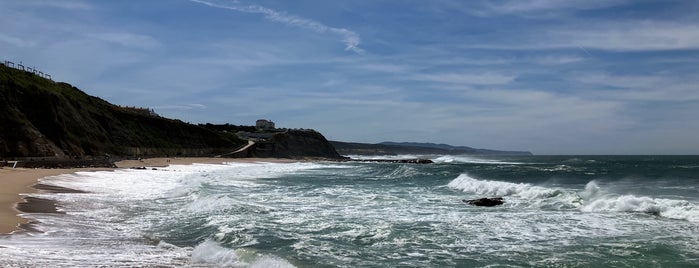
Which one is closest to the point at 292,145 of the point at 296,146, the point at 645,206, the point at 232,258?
the point at 296,146

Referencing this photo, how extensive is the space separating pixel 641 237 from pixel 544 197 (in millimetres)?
9584

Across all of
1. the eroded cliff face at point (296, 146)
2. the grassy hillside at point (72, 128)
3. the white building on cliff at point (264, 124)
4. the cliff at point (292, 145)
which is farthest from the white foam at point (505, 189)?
the white building on cliff at point (264, 124)

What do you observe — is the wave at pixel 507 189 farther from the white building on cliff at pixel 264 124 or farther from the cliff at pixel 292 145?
the white building on cliff at pixel 264 124

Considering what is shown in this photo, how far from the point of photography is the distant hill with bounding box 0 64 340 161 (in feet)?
141

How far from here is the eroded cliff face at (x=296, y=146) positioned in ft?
347

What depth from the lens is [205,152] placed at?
287 feet

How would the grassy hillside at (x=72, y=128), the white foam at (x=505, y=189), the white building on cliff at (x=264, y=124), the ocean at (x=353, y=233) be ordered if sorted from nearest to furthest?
1. the ocean at (x=353, y=233)
2. the white foam at (x=505, y=189)
3. the grassy hillside at (x=72, y=128)
4. the white building on cliff at (x=264, y=124)

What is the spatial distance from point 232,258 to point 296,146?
108208mm

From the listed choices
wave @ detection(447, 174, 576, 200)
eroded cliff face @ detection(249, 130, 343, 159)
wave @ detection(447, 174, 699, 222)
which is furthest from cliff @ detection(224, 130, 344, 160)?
wave @ detection(447, 174, 699, 222)

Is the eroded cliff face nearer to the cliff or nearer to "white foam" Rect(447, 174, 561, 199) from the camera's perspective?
the cliff

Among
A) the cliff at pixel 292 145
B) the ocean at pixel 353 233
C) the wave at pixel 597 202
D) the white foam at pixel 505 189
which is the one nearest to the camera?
the ocean at pixel 353 233

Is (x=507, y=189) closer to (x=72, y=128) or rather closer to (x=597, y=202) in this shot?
(x=597, y=202)

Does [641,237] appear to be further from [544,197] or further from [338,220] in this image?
[544,197]

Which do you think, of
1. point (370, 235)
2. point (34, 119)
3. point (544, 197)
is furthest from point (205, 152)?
point (370, 235)
